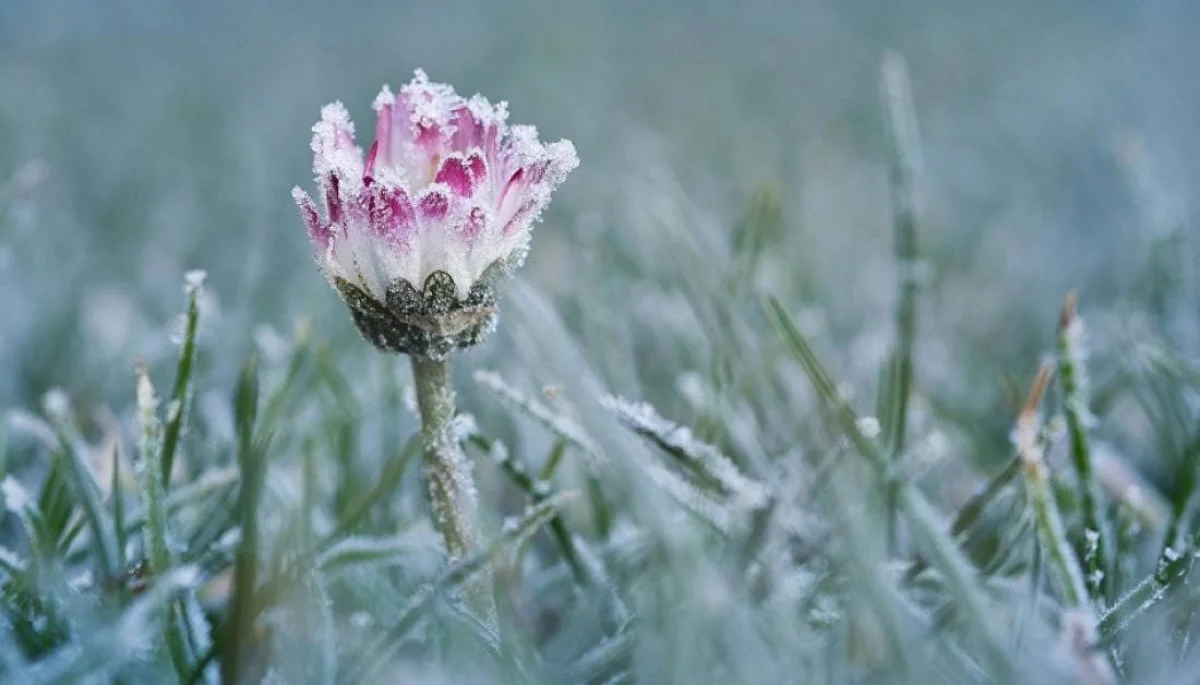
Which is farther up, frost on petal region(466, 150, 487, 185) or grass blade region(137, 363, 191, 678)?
frost on petal region(466, 150, 487, 185)

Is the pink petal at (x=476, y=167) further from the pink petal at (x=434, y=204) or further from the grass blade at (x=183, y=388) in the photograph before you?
the grass blade at (x=183, y=388)

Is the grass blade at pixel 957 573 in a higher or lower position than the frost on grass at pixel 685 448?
lower

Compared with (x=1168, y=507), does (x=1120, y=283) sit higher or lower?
higher

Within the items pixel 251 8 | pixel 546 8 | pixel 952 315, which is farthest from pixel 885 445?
pixel 251 8

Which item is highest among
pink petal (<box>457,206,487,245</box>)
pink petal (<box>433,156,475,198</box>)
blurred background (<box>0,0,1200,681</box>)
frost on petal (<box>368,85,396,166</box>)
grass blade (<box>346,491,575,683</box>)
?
blurred background (<box>0,0,1200,681</box>)

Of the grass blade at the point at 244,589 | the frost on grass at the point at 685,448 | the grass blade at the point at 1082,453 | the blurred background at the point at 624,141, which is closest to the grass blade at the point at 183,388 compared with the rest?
the grass blade at the point at 244,589

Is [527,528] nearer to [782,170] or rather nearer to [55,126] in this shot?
[782,170]

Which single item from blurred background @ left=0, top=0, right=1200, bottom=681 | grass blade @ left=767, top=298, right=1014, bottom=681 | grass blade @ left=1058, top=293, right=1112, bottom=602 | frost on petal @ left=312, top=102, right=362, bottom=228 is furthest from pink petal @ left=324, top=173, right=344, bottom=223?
grass blade @ left=1058, top=293, right=1112, bottom=602

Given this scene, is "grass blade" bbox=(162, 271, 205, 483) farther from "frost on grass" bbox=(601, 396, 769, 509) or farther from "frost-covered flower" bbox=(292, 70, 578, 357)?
"frost on grass" bbox=(601, 396, 769, 509)
